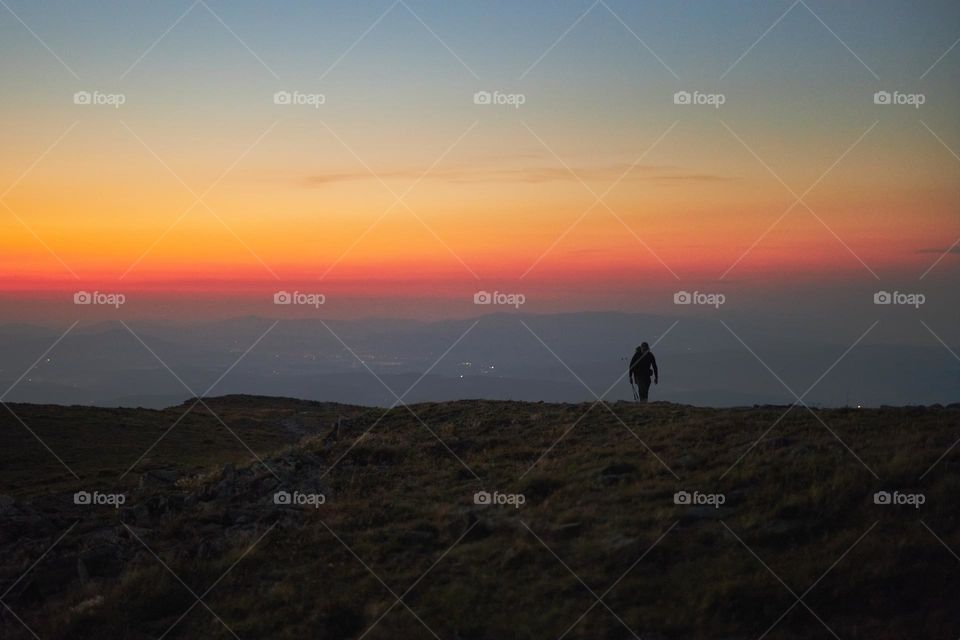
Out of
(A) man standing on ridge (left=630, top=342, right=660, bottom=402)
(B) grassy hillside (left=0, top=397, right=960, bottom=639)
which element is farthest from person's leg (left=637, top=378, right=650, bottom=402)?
(B) grassy hillside (left=0, top=397, right=960, bottom=639)

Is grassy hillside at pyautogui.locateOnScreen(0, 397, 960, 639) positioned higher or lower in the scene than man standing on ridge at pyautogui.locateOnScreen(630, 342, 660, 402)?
lower

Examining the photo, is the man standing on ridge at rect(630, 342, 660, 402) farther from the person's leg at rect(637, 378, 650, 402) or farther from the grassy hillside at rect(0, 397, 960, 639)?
the grassy hillside at rect(0, 397, 960, 639)

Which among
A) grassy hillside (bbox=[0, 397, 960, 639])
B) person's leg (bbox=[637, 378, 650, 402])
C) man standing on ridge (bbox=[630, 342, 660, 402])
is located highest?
man standing on ridge (bbox=[630, 342, 660, 402])

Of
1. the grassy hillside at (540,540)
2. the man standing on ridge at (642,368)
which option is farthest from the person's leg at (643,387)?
the grassy hillside at (540,540)

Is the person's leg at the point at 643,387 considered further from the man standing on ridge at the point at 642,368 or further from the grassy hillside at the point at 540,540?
the grassy hillside at the point at 540,540

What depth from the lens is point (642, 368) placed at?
101 ft

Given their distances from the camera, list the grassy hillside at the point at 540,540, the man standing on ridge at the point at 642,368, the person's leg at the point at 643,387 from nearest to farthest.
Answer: the grassy hillside at the point at 540,540 → the man standing on ridge at the point at 642,368 → the person's leg at the point at 643,387

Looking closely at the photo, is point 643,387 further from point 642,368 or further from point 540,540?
point 540,540

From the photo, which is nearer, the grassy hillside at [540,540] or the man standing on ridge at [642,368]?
the grassy hillside at [540,540]

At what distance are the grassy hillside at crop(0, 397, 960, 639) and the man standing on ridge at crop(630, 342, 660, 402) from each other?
4.87m

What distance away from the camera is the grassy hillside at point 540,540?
13.0 meters

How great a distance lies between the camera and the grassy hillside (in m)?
13.0

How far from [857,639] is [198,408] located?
51895mm

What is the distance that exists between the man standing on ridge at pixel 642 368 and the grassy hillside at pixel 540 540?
4869 millimetres
